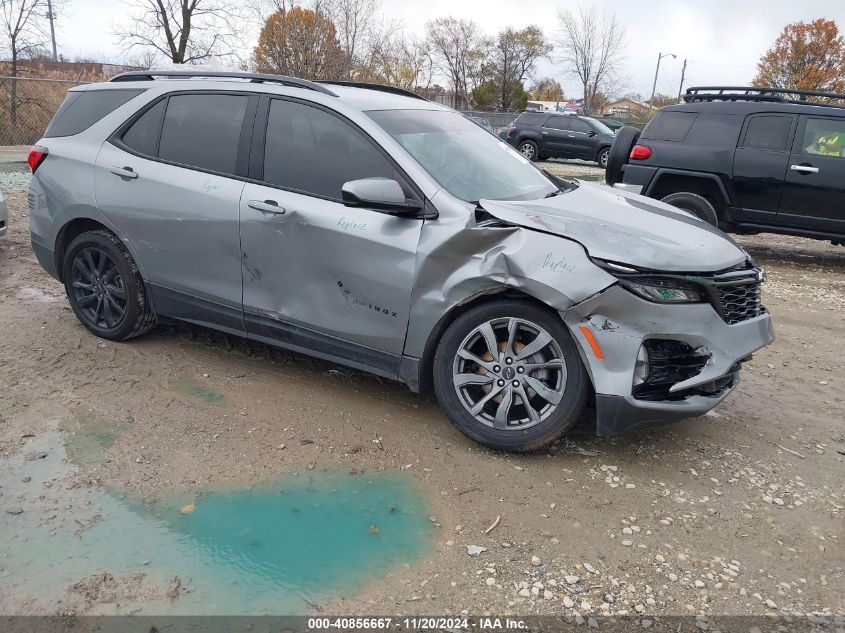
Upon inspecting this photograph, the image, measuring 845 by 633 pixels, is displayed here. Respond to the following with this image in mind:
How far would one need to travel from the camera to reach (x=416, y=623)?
2432mm

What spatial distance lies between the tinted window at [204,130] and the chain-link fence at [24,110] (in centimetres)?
1645

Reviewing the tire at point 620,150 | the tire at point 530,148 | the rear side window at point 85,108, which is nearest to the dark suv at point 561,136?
the tire at point 530,148

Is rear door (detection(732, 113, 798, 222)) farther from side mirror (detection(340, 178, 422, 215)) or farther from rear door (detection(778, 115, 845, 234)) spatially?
side mirror (detection(340, 178, 422, 215))

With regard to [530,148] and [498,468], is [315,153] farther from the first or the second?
[530,148]

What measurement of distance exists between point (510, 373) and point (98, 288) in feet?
10.1

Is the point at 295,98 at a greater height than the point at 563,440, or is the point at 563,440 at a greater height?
the point at 295,98

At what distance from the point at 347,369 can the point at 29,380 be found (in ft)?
6.52

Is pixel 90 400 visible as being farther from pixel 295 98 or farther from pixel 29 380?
pixel 295 98

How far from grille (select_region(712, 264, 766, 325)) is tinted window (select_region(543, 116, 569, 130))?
1879 centimetres

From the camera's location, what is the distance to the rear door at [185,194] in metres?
4.07

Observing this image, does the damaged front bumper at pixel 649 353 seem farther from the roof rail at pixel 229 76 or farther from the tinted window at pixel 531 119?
the tinted window at pixel 531 119

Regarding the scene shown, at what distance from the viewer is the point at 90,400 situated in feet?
13.1

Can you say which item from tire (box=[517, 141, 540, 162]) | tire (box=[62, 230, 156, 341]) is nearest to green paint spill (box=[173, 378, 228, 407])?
tire (box=[62, 230, 156, 341])

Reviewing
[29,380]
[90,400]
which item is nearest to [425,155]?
[90,400]
